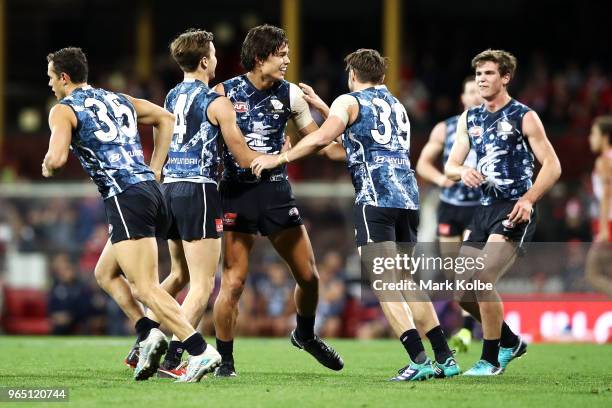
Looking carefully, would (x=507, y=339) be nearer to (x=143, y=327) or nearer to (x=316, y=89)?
(x=143, y=327)

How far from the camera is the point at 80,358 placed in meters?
10.9

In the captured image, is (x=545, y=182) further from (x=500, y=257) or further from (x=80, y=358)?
(x=80, y=358)

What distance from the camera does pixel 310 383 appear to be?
27.7 ft

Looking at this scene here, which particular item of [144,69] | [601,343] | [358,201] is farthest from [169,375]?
[144,69]

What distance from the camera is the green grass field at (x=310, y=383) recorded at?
7189mm

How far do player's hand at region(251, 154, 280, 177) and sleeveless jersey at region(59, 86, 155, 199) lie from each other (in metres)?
0.78

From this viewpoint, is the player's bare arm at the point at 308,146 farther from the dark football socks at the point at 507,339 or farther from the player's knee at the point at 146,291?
the dark football socks at the point at 507,339

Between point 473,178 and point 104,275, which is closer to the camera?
point 473,178

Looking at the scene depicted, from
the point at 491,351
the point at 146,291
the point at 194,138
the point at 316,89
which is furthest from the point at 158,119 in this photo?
the point at 316,89

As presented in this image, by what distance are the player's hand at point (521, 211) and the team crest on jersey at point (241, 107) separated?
2143mm

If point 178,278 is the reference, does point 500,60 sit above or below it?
above

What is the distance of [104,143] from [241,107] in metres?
1.18

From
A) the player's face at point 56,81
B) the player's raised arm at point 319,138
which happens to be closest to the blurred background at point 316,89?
the player's raised arm at point 319,138

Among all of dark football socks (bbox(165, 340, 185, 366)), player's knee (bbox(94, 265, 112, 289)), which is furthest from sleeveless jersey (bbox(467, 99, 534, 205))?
player's knee (bbox(94, 265, 112, 289))
